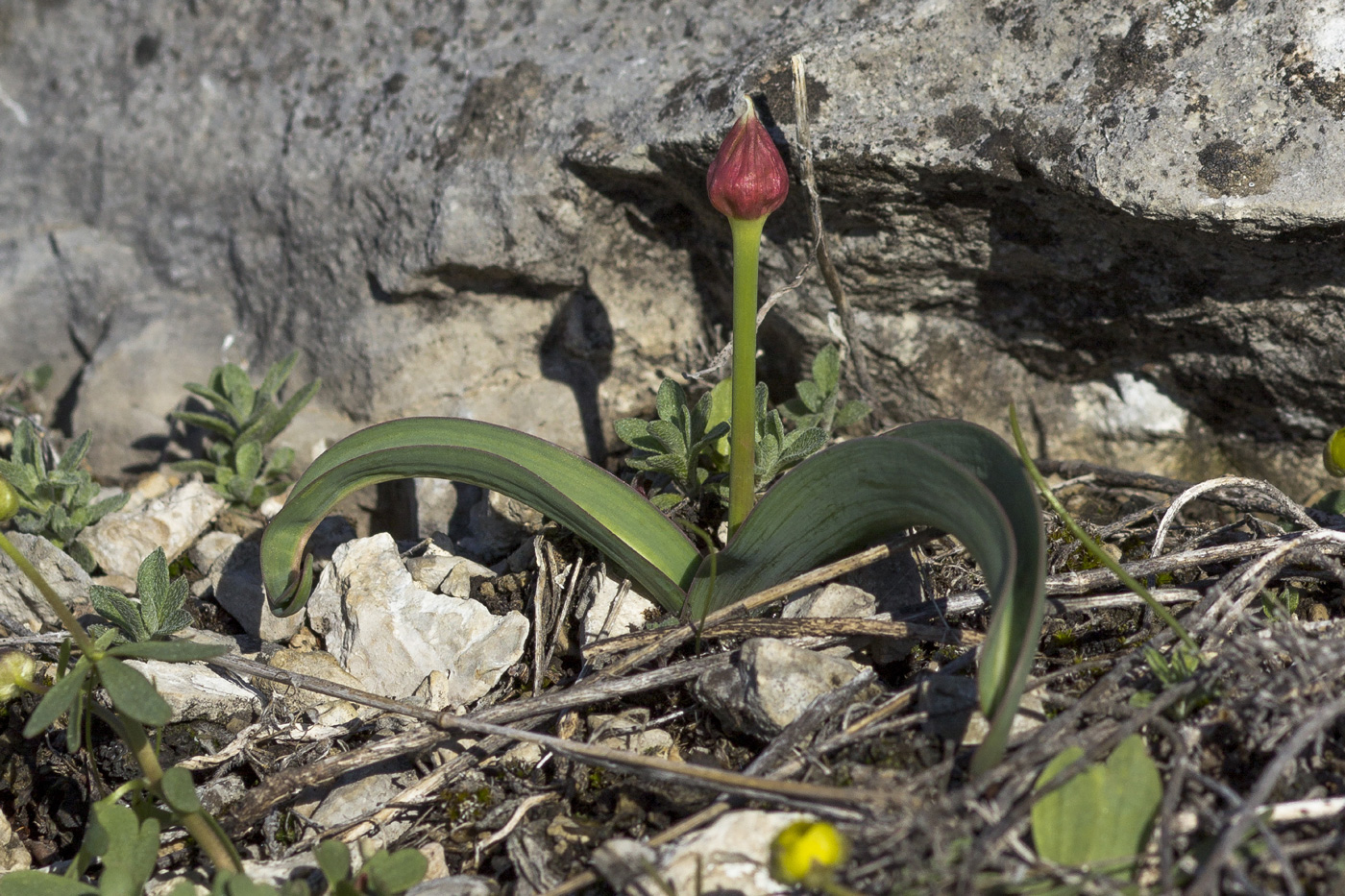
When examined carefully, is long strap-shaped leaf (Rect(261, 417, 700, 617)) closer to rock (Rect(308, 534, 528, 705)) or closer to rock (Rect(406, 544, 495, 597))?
rock (Rect(308, 534, 528, 705))

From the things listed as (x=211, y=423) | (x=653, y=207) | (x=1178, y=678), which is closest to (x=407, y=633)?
(x=211, y=423)

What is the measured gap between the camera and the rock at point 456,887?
4.98 ft

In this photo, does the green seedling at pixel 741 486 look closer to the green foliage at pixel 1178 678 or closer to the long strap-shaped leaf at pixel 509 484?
the long strap-shaped leaf at pixel 509 484

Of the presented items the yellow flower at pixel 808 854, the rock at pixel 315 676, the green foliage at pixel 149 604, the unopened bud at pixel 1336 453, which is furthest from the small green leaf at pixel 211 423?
the unopened bud at pixel 1336 453

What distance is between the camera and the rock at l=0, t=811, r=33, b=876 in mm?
1837

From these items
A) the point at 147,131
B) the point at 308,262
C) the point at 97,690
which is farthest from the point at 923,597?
the point at 147,131

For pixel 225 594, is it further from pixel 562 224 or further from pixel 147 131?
pixel 147 131

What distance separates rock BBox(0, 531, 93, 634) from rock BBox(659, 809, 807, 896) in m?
1.61

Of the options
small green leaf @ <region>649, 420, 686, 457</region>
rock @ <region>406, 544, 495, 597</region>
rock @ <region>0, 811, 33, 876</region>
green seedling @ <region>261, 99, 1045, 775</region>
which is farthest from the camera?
rock @ <region>406, 544, 495, 597</region>

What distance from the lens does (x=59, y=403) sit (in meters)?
3.34

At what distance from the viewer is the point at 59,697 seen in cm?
143

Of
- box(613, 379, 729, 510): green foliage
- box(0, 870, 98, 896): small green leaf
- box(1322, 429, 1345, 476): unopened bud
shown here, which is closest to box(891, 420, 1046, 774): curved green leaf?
box(613, 379, 729, 510): green foliage

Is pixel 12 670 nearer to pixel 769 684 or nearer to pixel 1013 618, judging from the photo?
pixel 769 684

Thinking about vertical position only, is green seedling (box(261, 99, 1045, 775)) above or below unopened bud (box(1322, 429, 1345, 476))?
below
